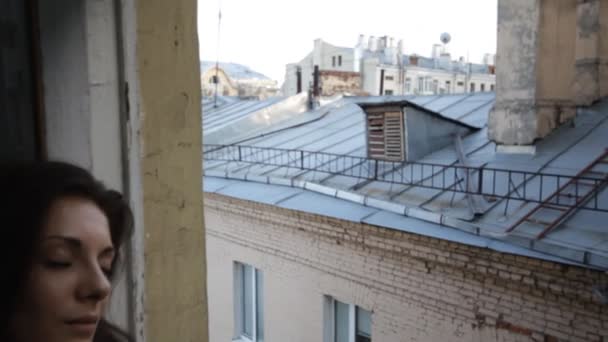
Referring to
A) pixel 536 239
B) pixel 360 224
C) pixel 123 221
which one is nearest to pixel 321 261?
pixel 360 224

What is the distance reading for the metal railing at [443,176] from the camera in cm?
529

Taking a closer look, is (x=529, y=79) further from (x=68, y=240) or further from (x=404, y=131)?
(x=68, y=240)

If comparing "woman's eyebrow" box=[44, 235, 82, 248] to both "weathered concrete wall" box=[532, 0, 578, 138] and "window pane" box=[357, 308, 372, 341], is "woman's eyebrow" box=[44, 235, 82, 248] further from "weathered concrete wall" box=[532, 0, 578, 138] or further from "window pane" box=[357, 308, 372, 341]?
"weathered concrete wall" box=[532, 0, 578, 138]

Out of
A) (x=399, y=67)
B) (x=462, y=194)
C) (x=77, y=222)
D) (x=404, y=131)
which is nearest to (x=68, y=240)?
(x=77, y=222)

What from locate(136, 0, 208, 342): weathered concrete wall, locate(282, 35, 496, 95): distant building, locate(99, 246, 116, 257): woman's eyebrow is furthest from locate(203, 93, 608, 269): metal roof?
locate(282, 35, 496, 95): distant building

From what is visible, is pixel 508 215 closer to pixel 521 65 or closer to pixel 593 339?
pixel 593 339

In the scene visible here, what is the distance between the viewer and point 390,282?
234 inches

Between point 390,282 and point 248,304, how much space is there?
3111 mm

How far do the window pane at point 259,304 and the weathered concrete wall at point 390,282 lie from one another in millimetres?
300

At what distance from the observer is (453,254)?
204 inches

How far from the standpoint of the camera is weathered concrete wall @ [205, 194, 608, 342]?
15.0 ft

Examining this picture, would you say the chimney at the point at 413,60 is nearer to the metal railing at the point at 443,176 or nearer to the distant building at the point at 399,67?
the distant building at the point at 399,67

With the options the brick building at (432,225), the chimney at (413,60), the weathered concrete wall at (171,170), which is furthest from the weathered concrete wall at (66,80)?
the chimney at (413,60)

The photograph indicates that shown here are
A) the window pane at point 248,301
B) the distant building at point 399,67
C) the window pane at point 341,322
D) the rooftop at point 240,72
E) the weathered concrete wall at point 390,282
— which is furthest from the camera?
the rooftop at point 240,72
